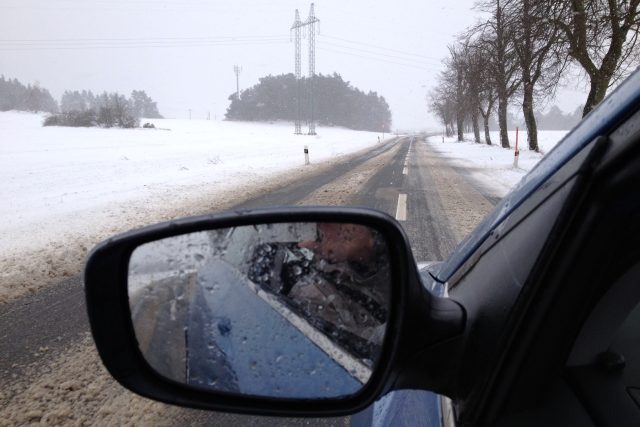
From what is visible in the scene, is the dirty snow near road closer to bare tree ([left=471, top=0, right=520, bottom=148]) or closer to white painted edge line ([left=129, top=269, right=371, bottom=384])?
white painted edge line ([left=129, top=269, right=371, bottom=384])

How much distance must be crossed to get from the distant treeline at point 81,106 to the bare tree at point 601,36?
5142 cm

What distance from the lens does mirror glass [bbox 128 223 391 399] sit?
3.21 feet

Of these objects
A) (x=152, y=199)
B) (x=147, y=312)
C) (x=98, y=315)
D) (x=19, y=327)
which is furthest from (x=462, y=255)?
(x=152, y=199)

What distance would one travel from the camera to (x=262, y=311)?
1.06 metres

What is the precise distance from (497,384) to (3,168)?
70.2 feet

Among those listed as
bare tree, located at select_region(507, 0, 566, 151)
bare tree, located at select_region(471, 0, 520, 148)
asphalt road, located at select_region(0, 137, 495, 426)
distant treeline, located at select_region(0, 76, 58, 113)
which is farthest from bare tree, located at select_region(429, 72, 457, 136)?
distant treeline, located at select_region(0, 76, 58, 113)

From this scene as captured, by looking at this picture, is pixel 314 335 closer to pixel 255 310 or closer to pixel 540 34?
pixel 255 310

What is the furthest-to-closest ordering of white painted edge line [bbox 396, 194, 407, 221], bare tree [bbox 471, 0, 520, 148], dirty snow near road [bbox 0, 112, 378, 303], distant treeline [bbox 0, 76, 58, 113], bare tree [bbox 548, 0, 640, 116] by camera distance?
distant treeline [bbox 0, 76, 58, 113], bare tree [bbox 471, 0, 520, 148], bare tree [bbox 548, 0, 640, 116], white painted edge line [bbox 396, 194, 407, 221], dirty snow near road [bbox 0, 112, 378, 303]

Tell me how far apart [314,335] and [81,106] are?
128 metres

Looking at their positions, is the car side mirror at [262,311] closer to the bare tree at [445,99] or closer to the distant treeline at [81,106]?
the bare tree at [445,99]

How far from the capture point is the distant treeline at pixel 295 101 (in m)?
106

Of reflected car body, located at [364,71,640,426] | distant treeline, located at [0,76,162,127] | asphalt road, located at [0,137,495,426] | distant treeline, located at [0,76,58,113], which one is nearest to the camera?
reflected car body, located at [364,71,640,426]

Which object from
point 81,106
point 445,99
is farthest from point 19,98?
point 445,99

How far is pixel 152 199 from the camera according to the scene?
9.74m
